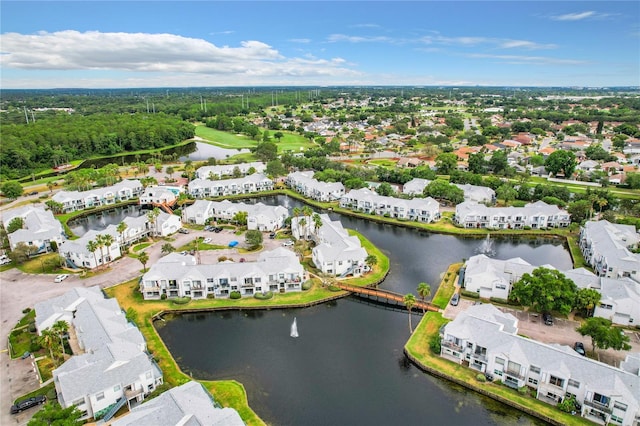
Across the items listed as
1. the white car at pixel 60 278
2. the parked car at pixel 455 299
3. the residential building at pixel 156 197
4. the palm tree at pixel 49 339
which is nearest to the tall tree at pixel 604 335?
the parked car at pixel 455 299

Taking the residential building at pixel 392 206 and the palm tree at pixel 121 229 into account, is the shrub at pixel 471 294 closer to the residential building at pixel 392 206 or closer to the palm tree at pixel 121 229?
the residential building at pixel 392 206

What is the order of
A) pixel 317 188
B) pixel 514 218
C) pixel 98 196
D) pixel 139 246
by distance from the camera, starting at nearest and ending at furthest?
pixel 139 246, pixel 514 218, pixel 98 196, pixel 317 188

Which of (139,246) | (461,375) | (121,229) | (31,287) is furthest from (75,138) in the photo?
(461,375)

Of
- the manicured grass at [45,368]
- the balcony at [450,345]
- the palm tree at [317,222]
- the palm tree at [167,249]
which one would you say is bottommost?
the manicured grass at [45,368]

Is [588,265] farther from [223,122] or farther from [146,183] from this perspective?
[223,122]

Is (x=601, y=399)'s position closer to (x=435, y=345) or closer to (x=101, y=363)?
(x=435, y=345)

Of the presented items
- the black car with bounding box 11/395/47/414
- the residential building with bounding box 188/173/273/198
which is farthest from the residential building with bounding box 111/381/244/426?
the residential building with bounding box 188/173/273/198

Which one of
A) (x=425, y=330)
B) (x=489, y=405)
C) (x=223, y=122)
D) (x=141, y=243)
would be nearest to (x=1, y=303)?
(x=141, y=243)
